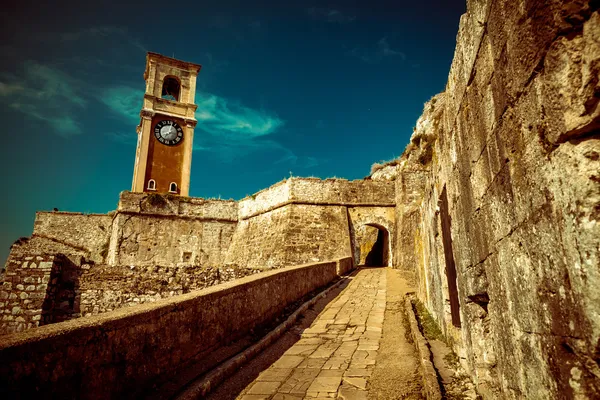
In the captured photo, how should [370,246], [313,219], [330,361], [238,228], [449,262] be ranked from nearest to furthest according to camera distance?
[449,262] → [330,361] → [313,219] → [238,228] → [370,246]

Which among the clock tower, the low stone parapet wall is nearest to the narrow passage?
the low stone parapet wall

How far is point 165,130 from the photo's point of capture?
28797mm

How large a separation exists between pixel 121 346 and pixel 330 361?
9.85ft

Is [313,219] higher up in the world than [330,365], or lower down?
higher up

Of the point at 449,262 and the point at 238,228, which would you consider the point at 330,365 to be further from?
the point at 238,228

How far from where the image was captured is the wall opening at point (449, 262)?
14.5 feet

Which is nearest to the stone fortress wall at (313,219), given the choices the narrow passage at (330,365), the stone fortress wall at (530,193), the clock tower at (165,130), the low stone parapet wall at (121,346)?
the clock tower at (165,130)

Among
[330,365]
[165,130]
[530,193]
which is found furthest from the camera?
[165,130]

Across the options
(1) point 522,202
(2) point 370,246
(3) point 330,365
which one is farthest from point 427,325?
(2) point 370,246

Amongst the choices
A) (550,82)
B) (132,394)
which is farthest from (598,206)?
(132,394)

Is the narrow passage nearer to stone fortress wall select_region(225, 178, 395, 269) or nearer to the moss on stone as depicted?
the moss on stone

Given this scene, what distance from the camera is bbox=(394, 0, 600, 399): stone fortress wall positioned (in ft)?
4.28

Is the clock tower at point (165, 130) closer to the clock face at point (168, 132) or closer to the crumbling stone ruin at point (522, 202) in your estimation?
the clock face at point (168, 132)

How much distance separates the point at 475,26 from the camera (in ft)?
8.51
